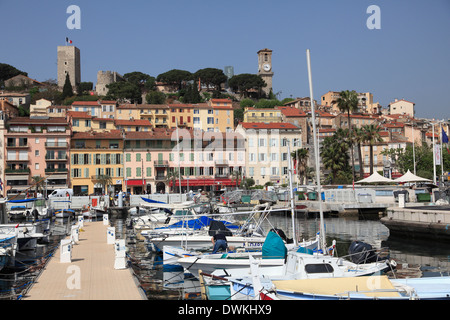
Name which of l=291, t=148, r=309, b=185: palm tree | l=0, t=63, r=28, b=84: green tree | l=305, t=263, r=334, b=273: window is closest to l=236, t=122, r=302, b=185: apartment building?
l=291, t=148, r=309, b=185: palm tree

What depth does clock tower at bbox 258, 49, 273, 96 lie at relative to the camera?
153 meters

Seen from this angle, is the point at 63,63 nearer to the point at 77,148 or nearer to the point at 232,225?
the point at 77,148

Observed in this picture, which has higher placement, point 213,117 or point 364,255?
point 213,117

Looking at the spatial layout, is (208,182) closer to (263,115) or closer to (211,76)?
(263,115)

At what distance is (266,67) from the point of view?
154 m

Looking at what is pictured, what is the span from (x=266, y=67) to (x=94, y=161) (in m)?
92.1

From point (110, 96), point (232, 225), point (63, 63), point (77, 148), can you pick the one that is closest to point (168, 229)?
point (232, 225)

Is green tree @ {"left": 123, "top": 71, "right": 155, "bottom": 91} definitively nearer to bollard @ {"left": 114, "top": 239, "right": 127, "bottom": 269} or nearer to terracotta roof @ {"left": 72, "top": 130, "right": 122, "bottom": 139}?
terracotta roof @ {"left": 72, "top": 130, "right": 122, "bottom": 139}

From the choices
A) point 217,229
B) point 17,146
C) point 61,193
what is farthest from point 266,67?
point 217,229

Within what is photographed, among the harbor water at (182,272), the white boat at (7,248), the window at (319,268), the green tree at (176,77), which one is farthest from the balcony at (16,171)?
the green tree at (176,77)

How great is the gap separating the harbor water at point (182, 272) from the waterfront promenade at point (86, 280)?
2.73 ft

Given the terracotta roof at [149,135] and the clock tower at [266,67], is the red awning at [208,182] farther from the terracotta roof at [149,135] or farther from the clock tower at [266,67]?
the clock tower at [266,67]

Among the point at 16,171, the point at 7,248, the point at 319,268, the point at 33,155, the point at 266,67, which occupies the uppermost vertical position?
the point at 266,67
